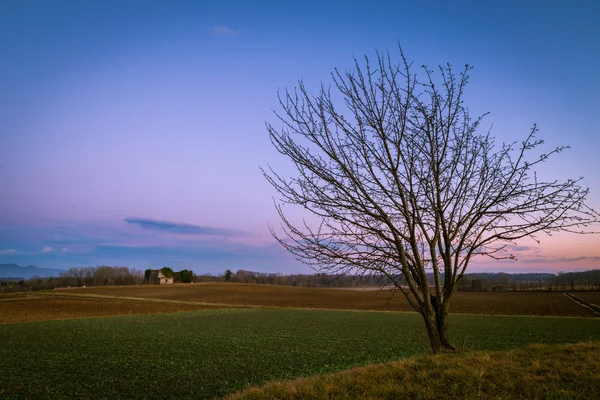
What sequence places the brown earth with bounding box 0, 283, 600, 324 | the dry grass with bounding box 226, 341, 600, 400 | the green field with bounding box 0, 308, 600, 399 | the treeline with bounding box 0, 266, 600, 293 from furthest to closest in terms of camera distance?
the treeline with bounding box 0, 266, 600, 293 < the brown earth with bounding box 0, 283, 600, 324 < the green field with bounding box 0, 308, 600, 399 < the dry grass with bounding box 226, 341, 600, 400

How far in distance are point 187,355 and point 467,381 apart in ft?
56.4

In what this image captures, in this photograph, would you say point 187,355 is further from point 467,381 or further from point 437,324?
point 467,381

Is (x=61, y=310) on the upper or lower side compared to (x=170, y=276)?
lower

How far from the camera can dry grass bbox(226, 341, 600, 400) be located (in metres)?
5.12

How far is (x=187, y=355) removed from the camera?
19.8m

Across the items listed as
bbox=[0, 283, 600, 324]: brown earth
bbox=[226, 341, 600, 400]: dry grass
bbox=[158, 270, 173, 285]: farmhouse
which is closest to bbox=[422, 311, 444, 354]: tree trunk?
bbox=[226, 341, 600, 400]: dry grass

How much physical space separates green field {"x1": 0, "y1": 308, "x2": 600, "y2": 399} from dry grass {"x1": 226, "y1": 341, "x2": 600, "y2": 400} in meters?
2.75

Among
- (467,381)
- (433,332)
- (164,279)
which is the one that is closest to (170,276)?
(164,279)

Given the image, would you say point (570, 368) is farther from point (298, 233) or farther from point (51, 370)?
point (51, 370)

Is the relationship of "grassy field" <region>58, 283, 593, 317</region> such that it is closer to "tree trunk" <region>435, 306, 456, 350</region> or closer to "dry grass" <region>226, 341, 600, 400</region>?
"tree trunk" <region>435, 306, 456, 350</region>

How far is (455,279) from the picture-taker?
7871 millimetres

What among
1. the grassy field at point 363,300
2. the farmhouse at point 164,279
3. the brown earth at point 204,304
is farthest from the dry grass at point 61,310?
the farmhouse at point 164,279

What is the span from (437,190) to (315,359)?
1413 cm

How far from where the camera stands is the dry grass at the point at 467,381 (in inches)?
202
